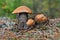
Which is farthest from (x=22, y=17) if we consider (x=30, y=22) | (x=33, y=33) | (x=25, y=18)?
(x=33, y=33)

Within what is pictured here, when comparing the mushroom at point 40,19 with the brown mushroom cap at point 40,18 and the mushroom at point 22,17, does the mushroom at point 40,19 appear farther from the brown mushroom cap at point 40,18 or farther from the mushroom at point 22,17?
the mushroom at point 22,17

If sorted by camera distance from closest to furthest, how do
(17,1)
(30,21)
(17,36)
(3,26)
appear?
1. (17,36)
2. (30,21)
3. (3,26)
4. (17,1)

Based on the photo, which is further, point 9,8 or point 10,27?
point 9,8

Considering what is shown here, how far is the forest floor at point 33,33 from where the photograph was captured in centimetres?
636

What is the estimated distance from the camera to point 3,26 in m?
7.43

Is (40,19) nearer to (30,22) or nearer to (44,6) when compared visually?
(30,22)

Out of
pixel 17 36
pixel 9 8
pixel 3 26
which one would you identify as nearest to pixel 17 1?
pixel 9 8

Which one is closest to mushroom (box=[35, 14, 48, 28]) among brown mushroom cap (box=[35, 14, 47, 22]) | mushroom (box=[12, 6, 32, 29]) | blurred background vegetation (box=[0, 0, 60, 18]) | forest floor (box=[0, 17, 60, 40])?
brown mushroom cap (box=[35, 14, 47, 22])

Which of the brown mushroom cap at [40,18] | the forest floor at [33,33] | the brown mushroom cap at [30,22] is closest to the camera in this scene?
the forest floor at [33,33]

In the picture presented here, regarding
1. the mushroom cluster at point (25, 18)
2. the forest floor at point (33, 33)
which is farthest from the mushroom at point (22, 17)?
the forest floor at point (33, 33)

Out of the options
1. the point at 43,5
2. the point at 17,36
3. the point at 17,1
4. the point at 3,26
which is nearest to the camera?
the point at 17,36

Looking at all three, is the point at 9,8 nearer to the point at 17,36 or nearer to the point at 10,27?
the point at 10,27

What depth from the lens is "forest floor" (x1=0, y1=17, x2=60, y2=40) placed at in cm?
636

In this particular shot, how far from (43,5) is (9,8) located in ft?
10.5
